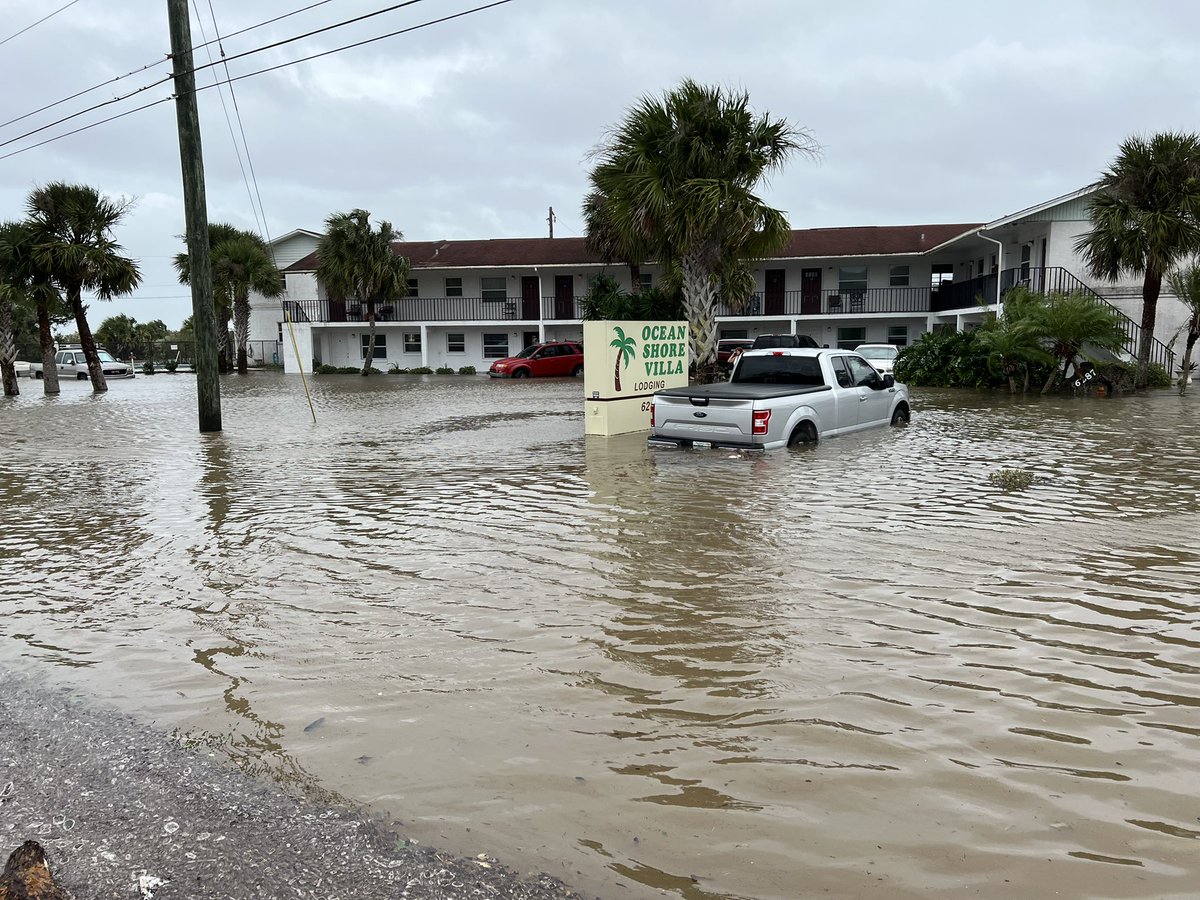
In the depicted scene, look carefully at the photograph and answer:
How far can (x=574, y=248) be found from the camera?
47.9 metres

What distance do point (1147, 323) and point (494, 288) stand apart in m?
31.7

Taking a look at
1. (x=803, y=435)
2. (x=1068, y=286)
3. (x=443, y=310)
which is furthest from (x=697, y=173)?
(x=443, y=310)

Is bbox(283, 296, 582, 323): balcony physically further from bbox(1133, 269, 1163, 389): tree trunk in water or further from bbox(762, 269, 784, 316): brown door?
bbox(1133, 269, 1163, 389): tree trunk in water

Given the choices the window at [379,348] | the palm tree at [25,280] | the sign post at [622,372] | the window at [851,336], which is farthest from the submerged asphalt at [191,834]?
the window at [379,348]

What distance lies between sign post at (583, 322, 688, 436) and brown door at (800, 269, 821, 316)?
2738cm

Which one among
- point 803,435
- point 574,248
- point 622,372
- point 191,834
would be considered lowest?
point 191,834

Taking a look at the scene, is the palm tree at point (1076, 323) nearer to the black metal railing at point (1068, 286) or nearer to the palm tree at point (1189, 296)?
the palm tree at point (1189, 296)

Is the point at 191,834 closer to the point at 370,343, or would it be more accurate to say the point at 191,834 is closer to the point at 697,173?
the point at 697,173

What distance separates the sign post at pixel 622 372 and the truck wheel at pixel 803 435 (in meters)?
3.35

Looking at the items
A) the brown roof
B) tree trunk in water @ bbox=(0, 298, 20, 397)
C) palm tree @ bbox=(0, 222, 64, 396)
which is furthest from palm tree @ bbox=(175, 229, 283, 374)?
palm tree @ bbox=(0, 222, 64, 396)

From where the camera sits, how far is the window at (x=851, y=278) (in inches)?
1714

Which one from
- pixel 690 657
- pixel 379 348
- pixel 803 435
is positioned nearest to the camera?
pixel 690 657

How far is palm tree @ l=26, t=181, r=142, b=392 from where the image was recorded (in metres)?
29.8

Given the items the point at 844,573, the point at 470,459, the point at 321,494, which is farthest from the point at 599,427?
the point at 844,573
